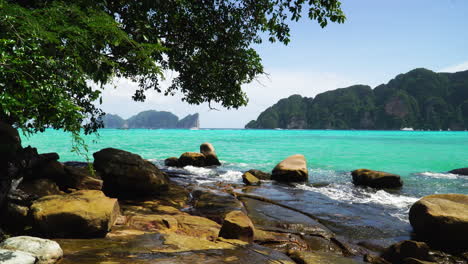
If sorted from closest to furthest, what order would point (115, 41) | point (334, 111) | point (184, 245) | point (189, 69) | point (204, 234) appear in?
point (184, 245) → point (115, 41) → point (204, 234) → point (189, 69) → point (334, 111)

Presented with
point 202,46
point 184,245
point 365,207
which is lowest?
point 365,207

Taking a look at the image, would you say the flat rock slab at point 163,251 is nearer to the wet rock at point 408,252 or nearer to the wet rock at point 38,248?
the wet rock at point 38,248

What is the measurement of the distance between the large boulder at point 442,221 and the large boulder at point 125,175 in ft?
26.5

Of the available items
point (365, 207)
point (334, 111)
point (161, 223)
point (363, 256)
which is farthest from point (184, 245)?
point (334, 111)

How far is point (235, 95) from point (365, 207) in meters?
7.32

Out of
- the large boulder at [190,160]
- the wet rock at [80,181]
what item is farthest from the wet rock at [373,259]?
the large boulder at [190,160]

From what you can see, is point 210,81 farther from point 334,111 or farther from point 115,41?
point 334,111

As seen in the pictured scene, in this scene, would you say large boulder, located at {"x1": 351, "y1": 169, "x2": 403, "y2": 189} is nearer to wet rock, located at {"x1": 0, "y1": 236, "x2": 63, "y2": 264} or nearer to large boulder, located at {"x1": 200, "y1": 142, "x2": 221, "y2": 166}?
large boulder, located at {"x1": 200, "y1": 142, "x2": 221, "y2": 166}

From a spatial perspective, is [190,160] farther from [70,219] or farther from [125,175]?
[70,219]

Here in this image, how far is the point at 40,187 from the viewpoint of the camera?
6.83 meters

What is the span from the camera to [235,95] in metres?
12.2

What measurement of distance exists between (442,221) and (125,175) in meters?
9.17

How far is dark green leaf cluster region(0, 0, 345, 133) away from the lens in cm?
354

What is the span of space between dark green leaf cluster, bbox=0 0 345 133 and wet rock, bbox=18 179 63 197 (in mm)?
1491
